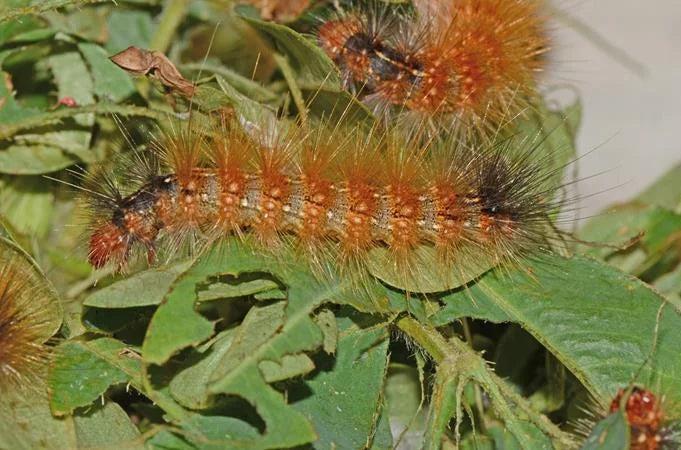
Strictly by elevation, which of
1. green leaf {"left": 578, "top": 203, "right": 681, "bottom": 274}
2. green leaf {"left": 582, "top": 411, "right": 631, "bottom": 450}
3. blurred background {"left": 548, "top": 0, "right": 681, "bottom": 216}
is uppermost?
blurred background {"left": 548, "top": 0, "right": 681, "bottom": 216}

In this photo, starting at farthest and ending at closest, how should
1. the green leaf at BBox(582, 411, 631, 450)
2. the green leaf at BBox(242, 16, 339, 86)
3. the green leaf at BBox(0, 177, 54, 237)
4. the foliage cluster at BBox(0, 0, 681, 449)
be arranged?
the green leaf at BBox(0, 177, 54, 237), the green leaf at BBox(242, 16, 339, 86), the foliage cluster at BBox(0, 0, 681, 449), the green leaf at BBox(582, 411, 631, 450)

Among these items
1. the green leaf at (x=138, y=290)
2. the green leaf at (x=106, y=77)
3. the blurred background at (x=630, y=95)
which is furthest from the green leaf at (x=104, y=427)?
the blurred background at (x=630, y=95)

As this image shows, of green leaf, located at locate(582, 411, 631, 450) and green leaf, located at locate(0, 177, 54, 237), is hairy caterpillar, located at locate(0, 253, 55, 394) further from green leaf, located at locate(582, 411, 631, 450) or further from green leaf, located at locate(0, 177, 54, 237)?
green leaf, located at locate(582, 411, 631, 450)

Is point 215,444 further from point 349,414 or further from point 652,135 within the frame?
point 652,135

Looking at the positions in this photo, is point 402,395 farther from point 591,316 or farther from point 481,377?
point 591,316

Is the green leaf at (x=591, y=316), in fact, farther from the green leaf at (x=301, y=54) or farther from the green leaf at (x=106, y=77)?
the green leaf at (x=106, y=77)

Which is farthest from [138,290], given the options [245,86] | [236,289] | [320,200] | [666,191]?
[666,191]

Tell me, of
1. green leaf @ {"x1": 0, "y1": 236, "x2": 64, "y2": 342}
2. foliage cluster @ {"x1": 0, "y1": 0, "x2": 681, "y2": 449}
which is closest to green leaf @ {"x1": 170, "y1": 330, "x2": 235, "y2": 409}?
foliage cluster @ {"x1": 0, "y1": 0, "x2": 681, "y2": 449}
